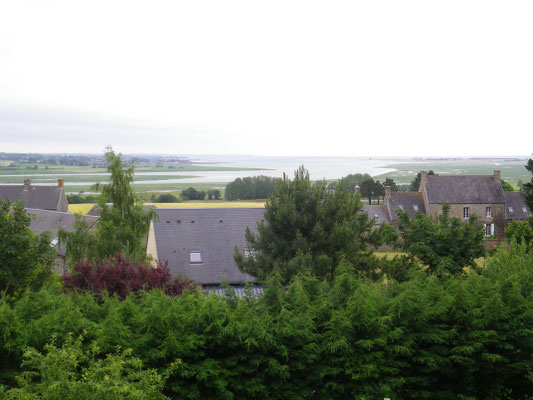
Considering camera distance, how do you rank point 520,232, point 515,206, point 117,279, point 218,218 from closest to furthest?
point 117,279, point 520,232, point 218,218, point 515,206

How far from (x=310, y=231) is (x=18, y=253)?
13263mm

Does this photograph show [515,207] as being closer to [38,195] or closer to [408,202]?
[408,202]

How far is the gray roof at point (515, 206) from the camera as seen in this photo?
59.1 meters

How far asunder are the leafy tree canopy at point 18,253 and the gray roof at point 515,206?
189 ft

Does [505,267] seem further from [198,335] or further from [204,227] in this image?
[204,227]

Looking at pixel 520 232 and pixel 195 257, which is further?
pixel 195 257

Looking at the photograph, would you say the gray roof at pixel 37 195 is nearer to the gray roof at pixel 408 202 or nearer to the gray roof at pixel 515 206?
the gray roof at pixel 408 202

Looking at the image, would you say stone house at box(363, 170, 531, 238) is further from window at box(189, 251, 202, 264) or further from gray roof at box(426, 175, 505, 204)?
window at box(189, 251, 202, 264)

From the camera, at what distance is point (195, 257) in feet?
101

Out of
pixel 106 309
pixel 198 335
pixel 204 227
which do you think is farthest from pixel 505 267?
pixel 204 227

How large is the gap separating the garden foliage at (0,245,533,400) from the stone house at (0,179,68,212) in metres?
57.2

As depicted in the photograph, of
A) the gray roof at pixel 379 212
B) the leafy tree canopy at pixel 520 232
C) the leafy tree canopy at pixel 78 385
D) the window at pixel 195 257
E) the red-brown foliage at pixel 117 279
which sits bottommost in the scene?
the gray roof at pixel 379 212

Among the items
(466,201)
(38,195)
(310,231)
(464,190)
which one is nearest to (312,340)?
(310,231)

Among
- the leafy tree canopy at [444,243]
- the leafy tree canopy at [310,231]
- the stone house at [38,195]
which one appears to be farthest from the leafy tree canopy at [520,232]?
the stone house at [38,195]
